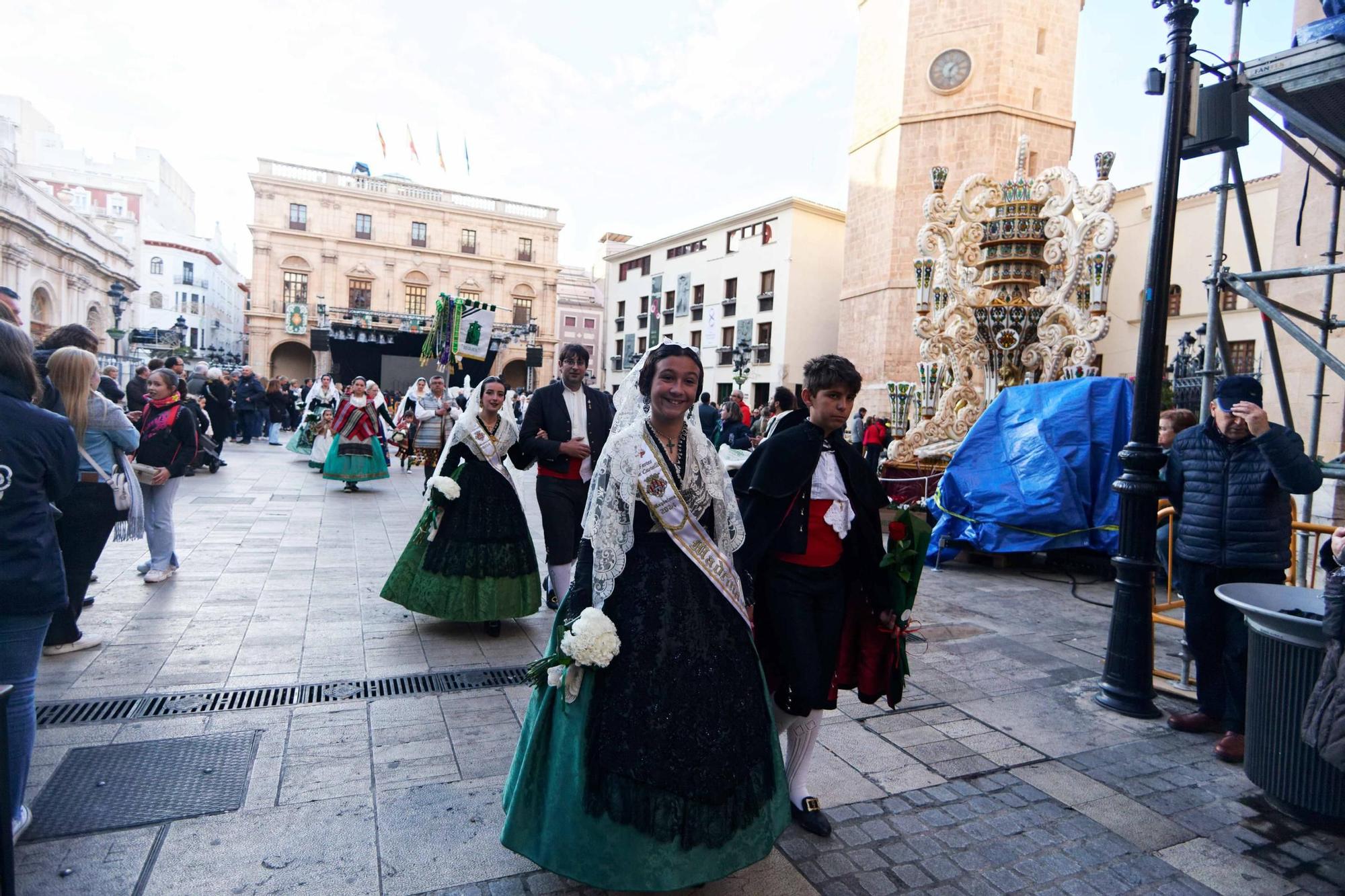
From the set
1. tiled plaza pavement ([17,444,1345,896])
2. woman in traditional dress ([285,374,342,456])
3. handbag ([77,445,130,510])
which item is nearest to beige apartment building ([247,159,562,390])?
woman in traditional dress ([285,374,342,456])

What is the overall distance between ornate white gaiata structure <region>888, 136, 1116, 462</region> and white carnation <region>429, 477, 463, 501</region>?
28.1 ft

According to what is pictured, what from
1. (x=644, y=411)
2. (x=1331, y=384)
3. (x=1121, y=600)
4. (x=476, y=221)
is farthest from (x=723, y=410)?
(x=476, y=221)

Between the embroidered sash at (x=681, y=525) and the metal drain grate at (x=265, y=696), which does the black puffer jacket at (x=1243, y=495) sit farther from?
the metal drain grate at (x=265, y=696)

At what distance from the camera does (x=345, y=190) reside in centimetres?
4569

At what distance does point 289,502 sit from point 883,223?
63.5ft

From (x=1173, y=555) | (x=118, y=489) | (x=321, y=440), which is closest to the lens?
(x=118, y=489)

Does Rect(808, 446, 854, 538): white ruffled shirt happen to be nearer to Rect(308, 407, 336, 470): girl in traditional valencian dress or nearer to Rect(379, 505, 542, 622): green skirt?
Rect(379, 505, 542, 622): green skirt

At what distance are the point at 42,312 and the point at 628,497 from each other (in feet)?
134

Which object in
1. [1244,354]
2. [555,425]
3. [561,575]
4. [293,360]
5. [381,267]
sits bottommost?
[561,575]

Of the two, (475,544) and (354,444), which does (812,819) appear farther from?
(354,444)

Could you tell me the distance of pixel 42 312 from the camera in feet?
109

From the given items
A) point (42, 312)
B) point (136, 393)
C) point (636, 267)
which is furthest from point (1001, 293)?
point (42, 312)

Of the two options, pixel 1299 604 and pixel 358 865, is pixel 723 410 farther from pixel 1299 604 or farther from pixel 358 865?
pixel 358 865

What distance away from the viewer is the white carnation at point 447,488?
5.12 metres
